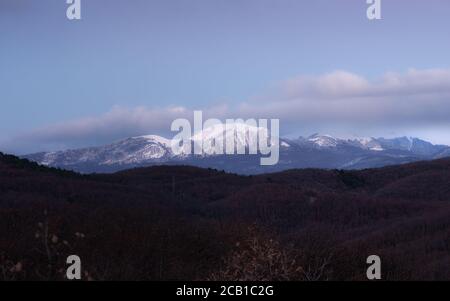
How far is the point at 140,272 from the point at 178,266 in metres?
0.99

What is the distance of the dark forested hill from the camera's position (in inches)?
452

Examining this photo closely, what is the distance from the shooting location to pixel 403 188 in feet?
162

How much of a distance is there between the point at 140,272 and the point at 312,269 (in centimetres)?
387

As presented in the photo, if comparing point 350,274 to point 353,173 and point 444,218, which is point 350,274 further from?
point 353,173

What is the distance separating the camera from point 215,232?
52.7 ft

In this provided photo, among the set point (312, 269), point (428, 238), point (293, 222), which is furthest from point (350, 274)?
point (293, 222)

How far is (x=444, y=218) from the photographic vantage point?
83.1 ft

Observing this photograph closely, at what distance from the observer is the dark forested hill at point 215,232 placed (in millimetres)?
11477

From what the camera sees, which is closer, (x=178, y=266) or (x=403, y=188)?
(x=178, y=266)
